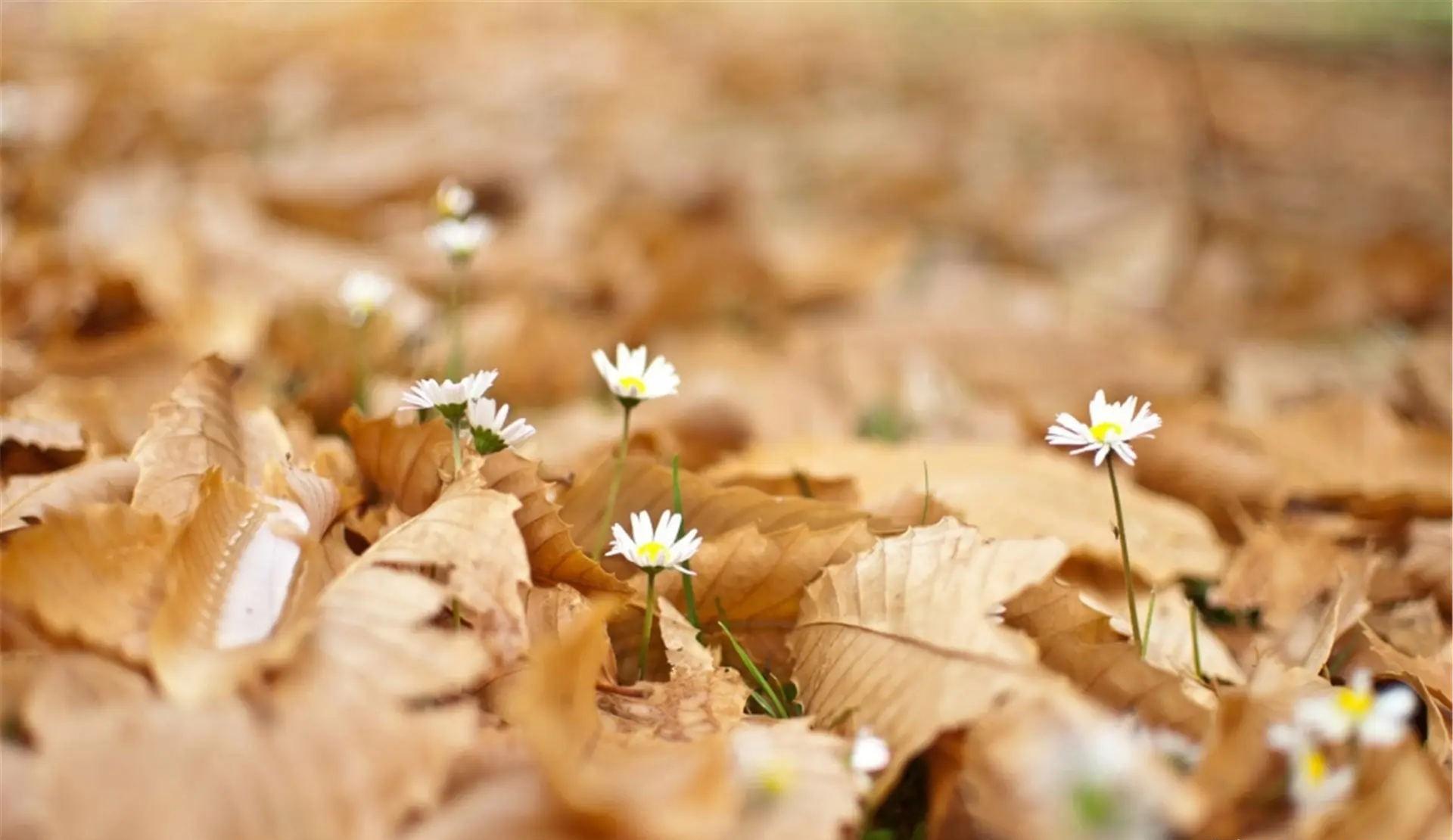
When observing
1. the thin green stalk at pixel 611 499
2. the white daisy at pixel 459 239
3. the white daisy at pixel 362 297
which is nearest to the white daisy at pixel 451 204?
the white daisy at pixel 459 239

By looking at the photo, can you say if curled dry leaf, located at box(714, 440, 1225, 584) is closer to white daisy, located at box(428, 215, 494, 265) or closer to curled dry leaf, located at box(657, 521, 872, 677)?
curled dry leaf, located at box(657, 521, 872, 677)

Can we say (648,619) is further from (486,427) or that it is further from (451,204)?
(451,204)

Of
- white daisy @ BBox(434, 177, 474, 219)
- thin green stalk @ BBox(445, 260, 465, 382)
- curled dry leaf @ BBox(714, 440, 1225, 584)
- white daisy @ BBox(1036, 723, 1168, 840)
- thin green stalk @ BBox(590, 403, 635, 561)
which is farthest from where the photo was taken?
thin green stalk @ BBox(445, 260, 465, 382)

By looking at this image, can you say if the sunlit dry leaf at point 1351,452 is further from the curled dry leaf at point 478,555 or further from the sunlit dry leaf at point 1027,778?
the curled dry leaf at point 478,555

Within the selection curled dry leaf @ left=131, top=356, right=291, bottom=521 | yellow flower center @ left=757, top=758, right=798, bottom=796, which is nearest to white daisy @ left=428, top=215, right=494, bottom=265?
curled dry leaf @ left=131, top=356, right=291, bottom=521

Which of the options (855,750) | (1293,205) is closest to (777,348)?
(855,750)

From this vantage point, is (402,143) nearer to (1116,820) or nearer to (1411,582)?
(1411,582)
